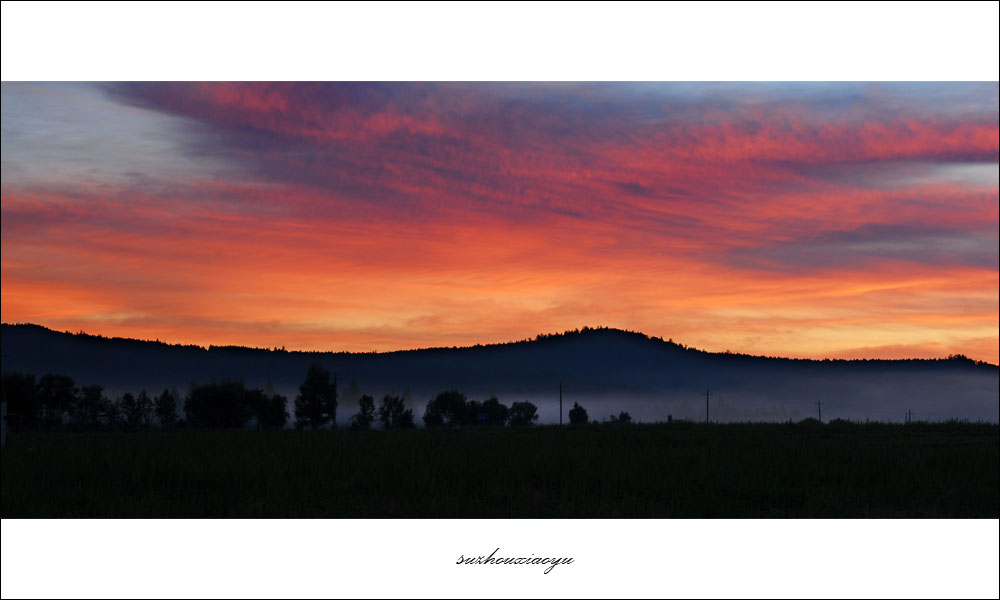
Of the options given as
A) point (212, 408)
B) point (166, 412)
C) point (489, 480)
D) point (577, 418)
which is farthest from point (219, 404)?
point (489, 480)

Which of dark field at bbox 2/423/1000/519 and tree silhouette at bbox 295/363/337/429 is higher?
tree silhouette at bbox 295/363/337/429

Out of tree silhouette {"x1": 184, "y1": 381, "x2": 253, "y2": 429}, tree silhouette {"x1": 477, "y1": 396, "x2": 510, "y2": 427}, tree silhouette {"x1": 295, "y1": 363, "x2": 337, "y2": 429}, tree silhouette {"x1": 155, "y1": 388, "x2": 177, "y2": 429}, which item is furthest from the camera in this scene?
tree silhouette {"x1": 184, "y1": 381, "x2": 253, "y2": 429}

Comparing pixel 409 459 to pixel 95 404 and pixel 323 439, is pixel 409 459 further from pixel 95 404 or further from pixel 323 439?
pixel 95 404

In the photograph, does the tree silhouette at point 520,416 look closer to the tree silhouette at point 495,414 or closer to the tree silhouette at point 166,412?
the tree silhouette at point 495,414

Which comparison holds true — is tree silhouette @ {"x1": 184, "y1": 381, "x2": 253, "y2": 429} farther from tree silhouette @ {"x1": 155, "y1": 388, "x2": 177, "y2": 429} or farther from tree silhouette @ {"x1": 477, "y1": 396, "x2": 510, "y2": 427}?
tree silhouette @ {"x1": 155, "y1": 388, "x2": 177, "y2": 429}

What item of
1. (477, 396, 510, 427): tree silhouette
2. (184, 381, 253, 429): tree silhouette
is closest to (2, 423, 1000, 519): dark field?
(477, 396, 510, 427): tree silhouette

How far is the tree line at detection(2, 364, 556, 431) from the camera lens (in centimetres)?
2734

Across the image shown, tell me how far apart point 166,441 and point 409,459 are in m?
6.61

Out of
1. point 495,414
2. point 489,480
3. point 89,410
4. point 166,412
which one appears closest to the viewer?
point 489,480

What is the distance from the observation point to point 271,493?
10484 mm

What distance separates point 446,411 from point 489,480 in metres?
22.3

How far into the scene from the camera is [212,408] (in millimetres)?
51688

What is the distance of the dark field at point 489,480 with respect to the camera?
9.95m

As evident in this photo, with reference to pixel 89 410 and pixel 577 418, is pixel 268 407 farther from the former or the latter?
pixel 577 418
